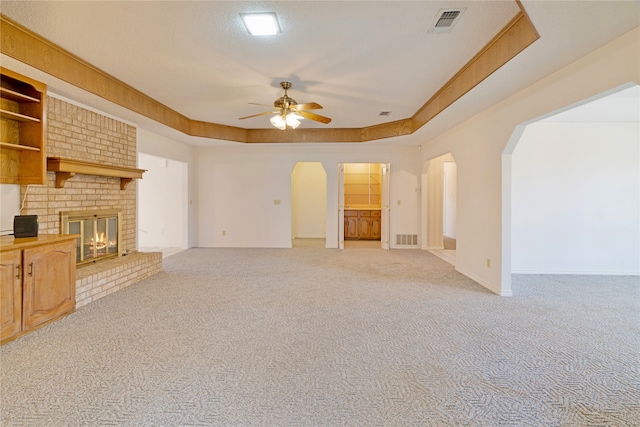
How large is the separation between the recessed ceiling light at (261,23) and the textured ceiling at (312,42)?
0.25ft

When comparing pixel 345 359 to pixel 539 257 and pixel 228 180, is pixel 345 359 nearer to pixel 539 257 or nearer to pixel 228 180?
pixel 539 257

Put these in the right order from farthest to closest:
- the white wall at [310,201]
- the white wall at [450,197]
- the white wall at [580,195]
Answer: the white wall at [450,197]
the white wall at [310,201]
the white wall at [580,195]

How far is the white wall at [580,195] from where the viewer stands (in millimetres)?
4988

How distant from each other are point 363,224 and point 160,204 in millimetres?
5554

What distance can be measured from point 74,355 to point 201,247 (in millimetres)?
5421

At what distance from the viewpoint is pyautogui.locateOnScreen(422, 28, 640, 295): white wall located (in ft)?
7.98

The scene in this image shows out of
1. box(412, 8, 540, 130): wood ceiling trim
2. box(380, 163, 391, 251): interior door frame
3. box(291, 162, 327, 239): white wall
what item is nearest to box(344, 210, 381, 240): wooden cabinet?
box(291, 162, 327, 239): white wall

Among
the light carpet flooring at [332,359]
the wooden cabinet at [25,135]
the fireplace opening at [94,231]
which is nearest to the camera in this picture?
the light carpet flooring at [332,359]

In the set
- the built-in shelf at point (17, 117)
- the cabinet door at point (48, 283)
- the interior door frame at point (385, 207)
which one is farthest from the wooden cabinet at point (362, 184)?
the built-in shelf at point (17, 117)

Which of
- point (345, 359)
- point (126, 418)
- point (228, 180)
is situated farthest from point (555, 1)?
point (228, 180)

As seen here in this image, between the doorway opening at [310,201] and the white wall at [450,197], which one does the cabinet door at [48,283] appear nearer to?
the doorway opening at [310,201]

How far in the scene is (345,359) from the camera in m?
2.41

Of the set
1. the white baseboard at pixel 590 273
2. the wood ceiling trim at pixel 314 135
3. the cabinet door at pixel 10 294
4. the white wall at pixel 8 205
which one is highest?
the wood ceiling trim at pixel 314 135

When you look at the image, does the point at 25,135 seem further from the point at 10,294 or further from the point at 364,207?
the point at 364,207
